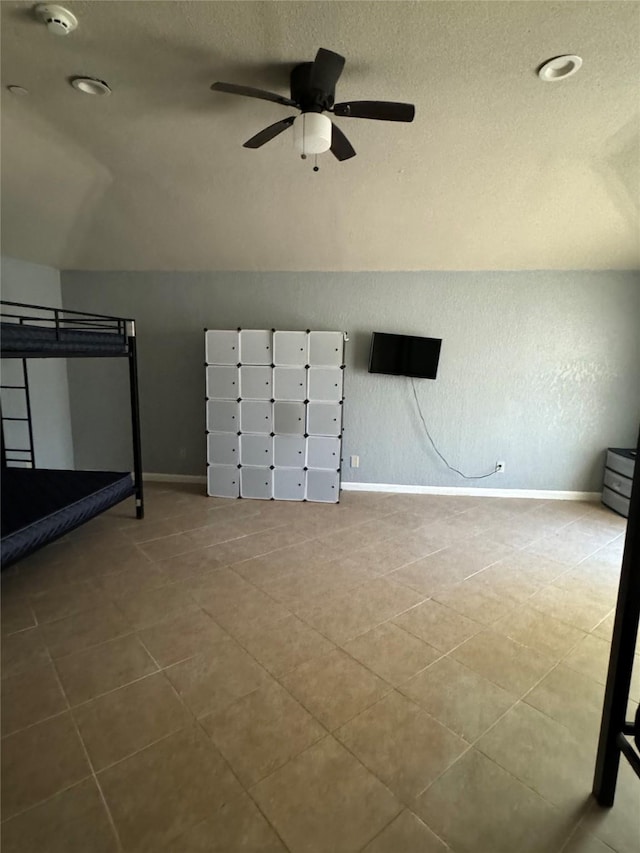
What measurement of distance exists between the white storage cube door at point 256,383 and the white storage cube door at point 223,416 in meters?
0.17

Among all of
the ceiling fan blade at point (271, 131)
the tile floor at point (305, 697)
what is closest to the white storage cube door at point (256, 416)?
the tile floor at point (305, 697)

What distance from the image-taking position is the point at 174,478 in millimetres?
5078

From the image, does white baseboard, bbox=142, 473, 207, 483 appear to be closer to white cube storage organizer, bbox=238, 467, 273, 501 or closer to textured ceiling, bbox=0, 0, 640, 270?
white cube storage organizer, bbox=238, 467, 273, 501

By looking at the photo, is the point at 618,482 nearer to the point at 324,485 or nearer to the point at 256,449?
the point at 324,485

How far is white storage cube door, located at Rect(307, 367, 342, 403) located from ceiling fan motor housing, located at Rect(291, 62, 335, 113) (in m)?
2.37

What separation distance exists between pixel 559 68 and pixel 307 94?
1.37 metres

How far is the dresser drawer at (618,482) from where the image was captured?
4.29 metres

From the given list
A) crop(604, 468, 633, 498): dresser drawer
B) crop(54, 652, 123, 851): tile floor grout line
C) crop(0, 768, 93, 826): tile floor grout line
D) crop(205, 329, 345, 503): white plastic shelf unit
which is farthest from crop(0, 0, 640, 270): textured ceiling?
crop(0, 768, 93, 826): tile floor grout line

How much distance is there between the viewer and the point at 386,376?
471cm

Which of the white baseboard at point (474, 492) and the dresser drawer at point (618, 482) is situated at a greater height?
the dresser drawer at point (618, 482)

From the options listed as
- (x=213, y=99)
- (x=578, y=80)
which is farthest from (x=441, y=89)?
(x=213, y=99)

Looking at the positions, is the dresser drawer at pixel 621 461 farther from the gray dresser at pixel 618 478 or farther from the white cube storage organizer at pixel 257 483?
the white cube storage organizer at pixel 257 483

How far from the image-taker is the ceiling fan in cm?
192

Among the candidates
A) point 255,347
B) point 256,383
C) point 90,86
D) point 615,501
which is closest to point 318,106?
point 90,86
